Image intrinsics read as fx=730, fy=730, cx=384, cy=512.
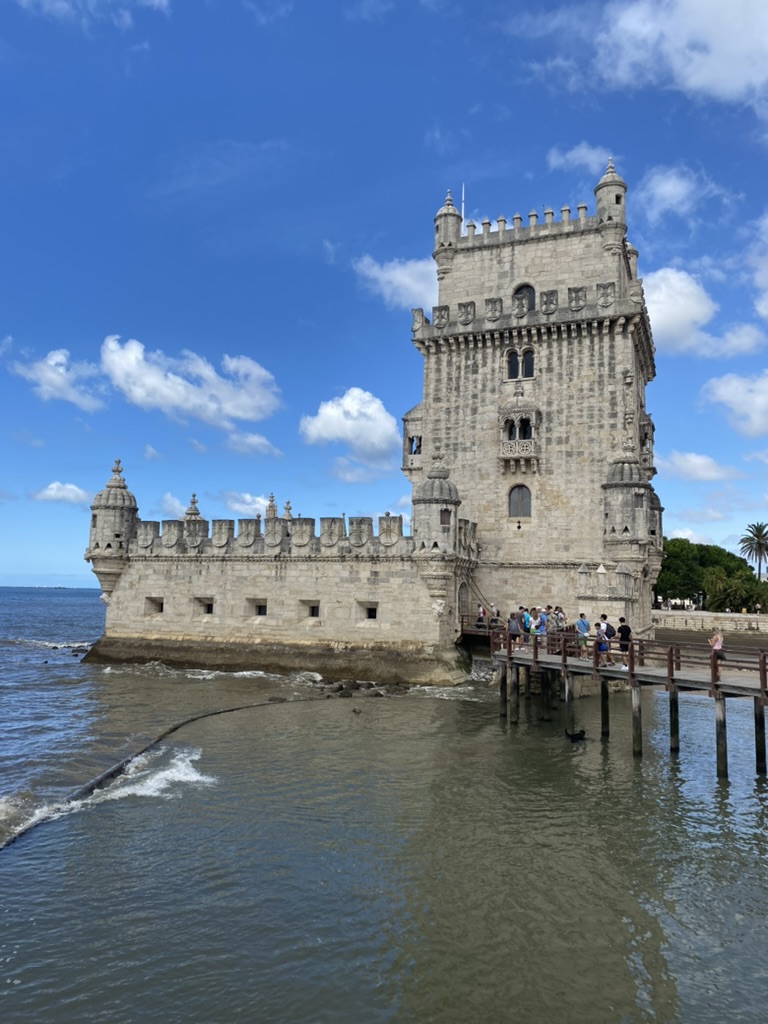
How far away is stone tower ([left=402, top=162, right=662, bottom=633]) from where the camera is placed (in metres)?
26.2

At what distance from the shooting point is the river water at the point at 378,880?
277 inches

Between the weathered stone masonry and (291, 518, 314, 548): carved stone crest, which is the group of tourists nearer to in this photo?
the weathered stone masonry

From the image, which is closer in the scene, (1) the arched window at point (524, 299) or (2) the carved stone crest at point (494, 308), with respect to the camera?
(1) the arched window at point (524, 299)

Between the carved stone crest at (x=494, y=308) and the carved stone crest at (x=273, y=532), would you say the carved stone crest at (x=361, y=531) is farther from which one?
the carved stone crest at (x=494, y=308)

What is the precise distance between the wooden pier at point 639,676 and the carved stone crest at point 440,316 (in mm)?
13306

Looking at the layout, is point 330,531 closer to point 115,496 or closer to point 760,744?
point 115,496

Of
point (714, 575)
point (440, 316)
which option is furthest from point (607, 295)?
point (714, 575)

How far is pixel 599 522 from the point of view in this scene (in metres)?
26.2

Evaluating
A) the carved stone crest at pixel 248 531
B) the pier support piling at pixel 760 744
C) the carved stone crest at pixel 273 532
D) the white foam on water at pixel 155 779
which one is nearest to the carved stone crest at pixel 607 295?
the carved stone crest at pixel 273 532

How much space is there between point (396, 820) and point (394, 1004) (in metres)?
4.65

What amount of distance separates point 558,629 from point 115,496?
17.8 meters

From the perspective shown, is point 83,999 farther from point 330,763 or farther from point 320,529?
point 320,529

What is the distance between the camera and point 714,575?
5453 centimetres

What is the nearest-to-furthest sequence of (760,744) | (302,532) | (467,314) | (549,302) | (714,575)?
(760,744), (302,532), (549,302), (467,314), (714,575)
